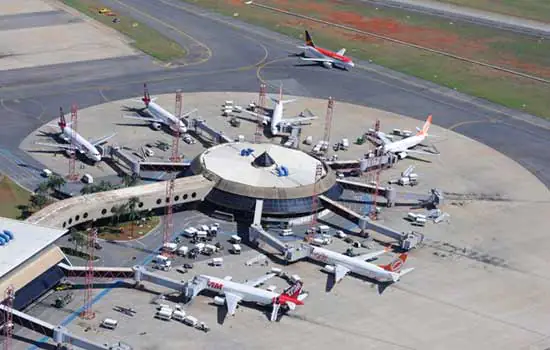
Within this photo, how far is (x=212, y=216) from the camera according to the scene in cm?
19088

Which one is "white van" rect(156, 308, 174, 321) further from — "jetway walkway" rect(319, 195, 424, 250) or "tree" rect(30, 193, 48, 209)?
"jetway walkway" rect(319, 195, 424, 250)

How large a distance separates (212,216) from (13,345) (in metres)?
58.5

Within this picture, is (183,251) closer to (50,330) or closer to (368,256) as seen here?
(368,256)

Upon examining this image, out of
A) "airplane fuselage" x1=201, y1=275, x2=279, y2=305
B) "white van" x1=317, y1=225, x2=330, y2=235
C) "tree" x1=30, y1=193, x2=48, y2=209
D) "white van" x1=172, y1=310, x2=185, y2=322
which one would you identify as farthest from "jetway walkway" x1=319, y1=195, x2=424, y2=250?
"tree" x1=30, y1=193, x2=48, y2=209

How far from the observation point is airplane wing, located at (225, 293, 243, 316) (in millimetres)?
154000

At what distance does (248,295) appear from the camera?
156250mm

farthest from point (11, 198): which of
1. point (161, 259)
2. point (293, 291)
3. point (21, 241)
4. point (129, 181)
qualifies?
point (293, 291)

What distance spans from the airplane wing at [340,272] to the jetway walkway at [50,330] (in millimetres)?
45979

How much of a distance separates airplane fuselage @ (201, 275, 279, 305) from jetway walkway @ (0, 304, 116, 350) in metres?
24.3

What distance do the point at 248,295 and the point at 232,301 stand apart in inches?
118

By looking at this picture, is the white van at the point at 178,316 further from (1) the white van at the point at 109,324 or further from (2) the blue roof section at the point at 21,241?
(2) the blue roof section at the point at 21,241

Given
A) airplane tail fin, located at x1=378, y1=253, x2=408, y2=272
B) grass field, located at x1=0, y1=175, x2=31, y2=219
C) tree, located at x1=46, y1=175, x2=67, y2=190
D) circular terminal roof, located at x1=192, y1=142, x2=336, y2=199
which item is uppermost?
circular terminal roof, located at x1=192, y1=142, x2=336, y2=199

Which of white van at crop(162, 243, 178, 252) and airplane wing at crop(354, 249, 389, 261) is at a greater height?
airplane wing at crop(354, 249, 389, 261)

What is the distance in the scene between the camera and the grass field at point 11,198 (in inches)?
7279
